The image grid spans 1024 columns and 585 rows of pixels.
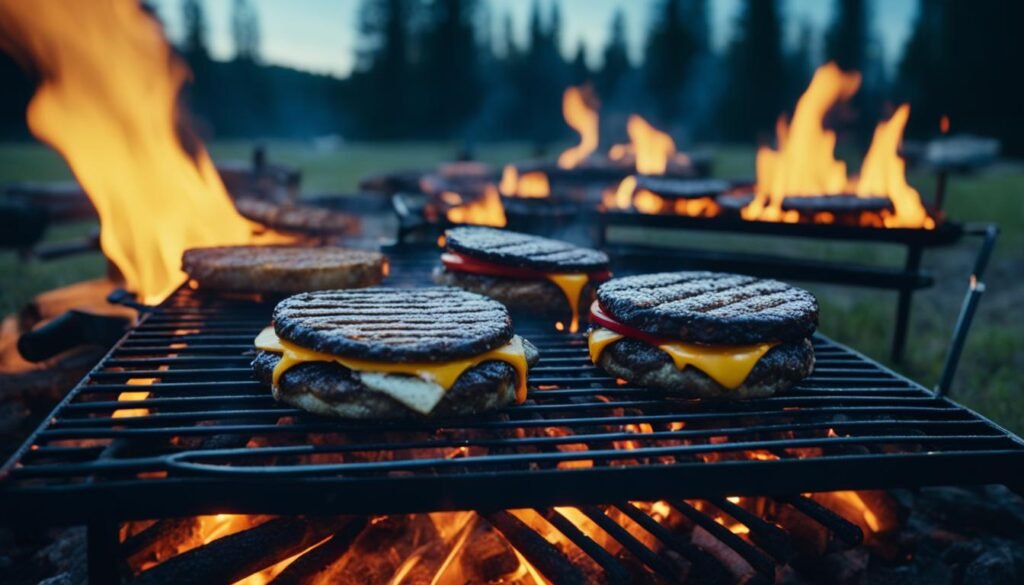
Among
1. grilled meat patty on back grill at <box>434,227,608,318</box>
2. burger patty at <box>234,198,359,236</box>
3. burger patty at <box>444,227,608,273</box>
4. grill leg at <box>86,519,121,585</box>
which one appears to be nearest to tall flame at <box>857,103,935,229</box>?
burger patty at <box>444,227,608,273</box>

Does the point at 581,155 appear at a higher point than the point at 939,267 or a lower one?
higher

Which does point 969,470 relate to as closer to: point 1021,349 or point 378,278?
point 378,278

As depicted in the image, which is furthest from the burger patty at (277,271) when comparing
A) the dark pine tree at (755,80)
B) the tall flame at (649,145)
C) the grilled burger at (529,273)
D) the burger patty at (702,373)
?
the dark pine tree at (755,80)

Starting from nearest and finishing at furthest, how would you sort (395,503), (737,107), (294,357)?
1. (395,503)
2. (294,357)
3. (737,107)

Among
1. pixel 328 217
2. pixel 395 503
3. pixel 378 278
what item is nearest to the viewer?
pixel 395 503

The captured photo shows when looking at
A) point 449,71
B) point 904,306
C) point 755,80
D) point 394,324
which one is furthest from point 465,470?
point 449,71

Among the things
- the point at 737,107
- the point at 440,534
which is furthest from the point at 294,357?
the point at 737,107
